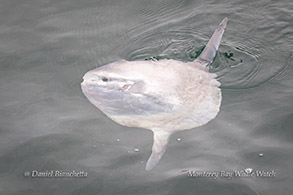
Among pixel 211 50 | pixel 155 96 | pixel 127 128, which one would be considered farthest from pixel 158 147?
pixel 211 50

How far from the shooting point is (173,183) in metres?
→ 3.48

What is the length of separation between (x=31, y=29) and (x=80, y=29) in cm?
70

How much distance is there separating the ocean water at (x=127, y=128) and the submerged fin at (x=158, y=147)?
0.10m

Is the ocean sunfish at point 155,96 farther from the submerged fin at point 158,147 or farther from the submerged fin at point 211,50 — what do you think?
the submerged fin at point 211,50

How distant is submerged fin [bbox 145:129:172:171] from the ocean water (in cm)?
10

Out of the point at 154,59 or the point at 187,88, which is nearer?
the point at 187,88

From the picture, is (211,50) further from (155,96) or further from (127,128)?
(127,128)

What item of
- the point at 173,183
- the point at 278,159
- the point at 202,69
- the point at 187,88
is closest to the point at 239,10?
the point at 202,69

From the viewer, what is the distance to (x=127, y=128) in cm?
404

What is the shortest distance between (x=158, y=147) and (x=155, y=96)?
24.5 inches

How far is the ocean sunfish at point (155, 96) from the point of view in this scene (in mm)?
3967

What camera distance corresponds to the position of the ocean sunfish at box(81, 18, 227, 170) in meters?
3.97

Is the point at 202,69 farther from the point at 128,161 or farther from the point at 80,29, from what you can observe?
the point at 80,29

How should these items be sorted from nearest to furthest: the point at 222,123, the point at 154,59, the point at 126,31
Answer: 1. the point at 222,123
2. the point at 154,59
3. the point at 126,31
